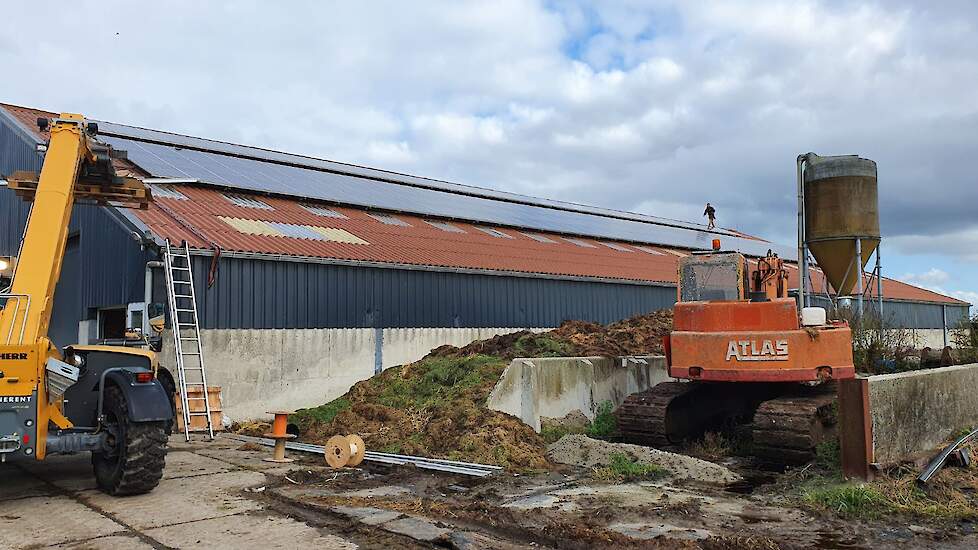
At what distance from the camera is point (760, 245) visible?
44.6m

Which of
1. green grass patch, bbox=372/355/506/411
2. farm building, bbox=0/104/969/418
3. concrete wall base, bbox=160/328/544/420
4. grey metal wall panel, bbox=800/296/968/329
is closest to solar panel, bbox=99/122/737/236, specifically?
farm building, bbox=0/104/969/418

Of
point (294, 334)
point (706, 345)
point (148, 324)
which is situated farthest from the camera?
point (294, 334)

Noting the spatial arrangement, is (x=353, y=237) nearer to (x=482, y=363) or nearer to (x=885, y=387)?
(x=482, y=363)

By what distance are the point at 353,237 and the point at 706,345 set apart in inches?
446

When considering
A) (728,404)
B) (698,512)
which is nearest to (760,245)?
(728,404)

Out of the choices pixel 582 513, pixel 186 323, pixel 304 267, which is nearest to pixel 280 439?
pixel 186 323

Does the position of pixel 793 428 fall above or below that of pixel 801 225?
below

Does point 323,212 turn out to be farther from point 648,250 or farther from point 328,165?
point 648,250

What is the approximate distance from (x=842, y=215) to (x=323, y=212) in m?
13.9

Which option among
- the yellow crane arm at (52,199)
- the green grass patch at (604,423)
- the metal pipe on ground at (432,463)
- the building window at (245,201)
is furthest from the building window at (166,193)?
the green grass patch at (604,423)

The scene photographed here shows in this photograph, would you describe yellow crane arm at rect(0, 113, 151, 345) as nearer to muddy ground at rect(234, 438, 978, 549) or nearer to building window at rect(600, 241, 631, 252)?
muddy ground at rect(234, 438, 978, 549)

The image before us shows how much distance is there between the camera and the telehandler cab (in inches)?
311

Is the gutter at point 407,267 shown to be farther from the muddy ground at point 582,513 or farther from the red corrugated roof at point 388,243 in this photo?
the muddy ground at point 582,513

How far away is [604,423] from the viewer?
46.4ft
